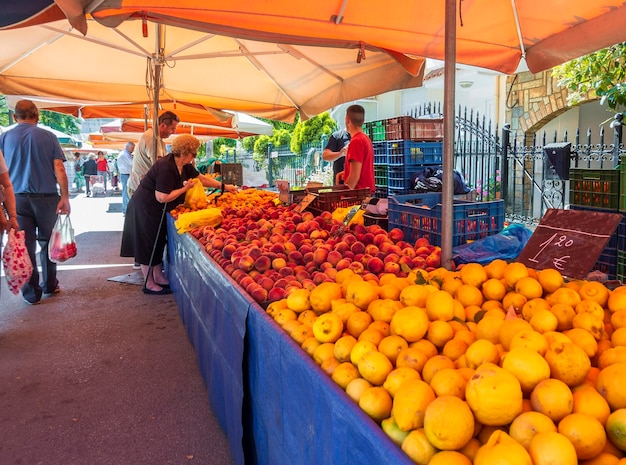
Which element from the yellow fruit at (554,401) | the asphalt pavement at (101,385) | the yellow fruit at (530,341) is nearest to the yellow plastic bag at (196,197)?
the asphalt pavement at (101,385)

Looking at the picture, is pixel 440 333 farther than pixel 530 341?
Yes

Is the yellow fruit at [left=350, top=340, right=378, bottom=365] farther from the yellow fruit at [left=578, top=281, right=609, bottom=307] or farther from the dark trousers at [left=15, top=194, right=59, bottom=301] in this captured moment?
the dark trousers at [left=15, top=194, right=59, bottom=301]

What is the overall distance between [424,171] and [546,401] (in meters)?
5.41

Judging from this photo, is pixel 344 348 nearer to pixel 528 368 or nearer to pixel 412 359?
pixel 412 359

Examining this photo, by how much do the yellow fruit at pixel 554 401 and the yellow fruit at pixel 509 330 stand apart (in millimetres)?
283

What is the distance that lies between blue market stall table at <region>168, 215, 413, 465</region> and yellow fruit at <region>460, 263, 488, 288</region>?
2.87ft

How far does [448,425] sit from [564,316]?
0.81 m

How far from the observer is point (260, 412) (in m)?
2.21

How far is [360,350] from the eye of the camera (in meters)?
1.57

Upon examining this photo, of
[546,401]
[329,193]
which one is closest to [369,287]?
[546,401]

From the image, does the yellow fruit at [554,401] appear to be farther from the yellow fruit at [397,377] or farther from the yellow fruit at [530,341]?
the yellow fruit at [397,377]

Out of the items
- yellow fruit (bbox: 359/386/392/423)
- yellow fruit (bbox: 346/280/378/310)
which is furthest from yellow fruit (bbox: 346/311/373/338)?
yellow fruit (bbox: 359/386/392/423)

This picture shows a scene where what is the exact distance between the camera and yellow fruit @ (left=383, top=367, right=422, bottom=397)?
1369mm

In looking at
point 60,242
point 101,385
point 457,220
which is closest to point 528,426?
point 457,220
